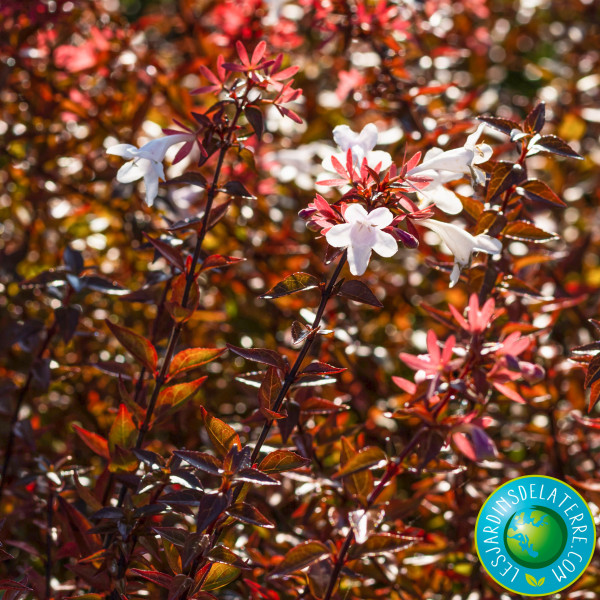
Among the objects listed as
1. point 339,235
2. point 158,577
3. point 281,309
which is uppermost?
point 281,309

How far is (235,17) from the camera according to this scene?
190 centimetres

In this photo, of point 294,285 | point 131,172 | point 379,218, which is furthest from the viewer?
point 131,172

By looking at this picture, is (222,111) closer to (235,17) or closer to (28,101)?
(235,17)

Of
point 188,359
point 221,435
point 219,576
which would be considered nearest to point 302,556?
point 219,576

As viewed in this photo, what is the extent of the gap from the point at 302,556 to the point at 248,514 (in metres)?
0.17

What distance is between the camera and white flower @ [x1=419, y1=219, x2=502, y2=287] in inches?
39.3

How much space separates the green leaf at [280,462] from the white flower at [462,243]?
324 millimetres

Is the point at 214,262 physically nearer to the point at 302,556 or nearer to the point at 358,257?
the point at 358,257

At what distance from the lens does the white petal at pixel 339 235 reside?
874mm

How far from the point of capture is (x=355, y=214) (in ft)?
2.88

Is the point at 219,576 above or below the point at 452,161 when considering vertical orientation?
below

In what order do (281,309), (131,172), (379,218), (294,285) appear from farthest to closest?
(281,309)
(131,172)
(294,285)
(379,218)

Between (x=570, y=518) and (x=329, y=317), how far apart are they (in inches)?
33.2

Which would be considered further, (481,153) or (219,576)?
(481,153)
